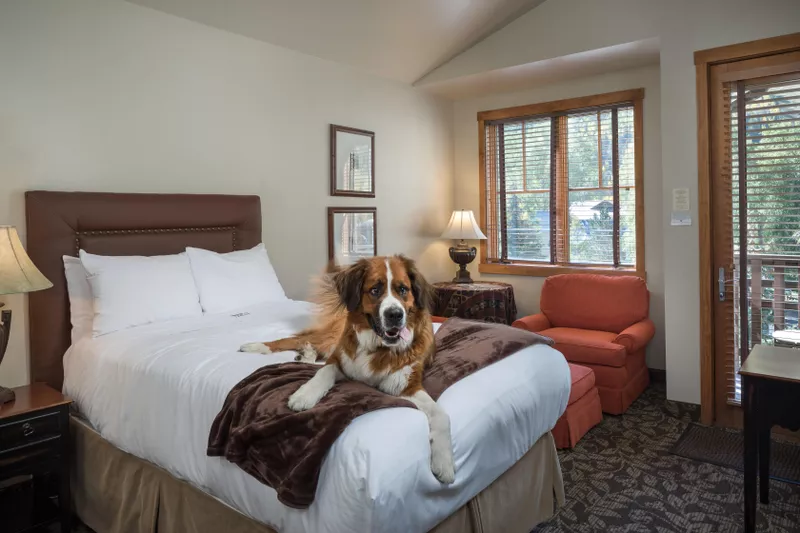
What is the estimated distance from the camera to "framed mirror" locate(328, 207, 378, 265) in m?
4.38

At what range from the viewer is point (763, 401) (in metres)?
2.06

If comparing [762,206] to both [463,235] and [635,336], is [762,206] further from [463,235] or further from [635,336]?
[463,235]

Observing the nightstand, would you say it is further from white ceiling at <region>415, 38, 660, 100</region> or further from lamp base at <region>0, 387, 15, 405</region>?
white ceiling at <region>415, 38, 660, 100</region>

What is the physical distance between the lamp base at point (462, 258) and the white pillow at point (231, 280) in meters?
2.26

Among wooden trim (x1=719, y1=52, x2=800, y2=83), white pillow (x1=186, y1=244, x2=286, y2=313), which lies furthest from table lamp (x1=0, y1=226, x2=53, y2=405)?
wooden trim (x1=719, y1=52, x2=800, y2=83)

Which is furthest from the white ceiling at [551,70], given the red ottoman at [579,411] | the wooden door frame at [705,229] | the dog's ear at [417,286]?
Result: the dog's ear at [417,286]

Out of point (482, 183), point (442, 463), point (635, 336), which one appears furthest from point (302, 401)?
point (482, 183)

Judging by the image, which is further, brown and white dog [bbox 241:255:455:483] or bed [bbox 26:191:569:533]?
brown and white dog [bbox 241:255:455:483]

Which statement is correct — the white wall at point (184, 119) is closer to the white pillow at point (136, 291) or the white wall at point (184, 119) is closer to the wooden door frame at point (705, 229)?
the white pillow at point (136, 291)

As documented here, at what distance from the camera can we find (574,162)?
495 cm

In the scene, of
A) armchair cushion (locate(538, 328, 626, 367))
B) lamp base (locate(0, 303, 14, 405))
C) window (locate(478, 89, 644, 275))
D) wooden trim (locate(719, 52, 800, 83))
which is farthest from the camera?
window (locate(478, 89, 644, 275))

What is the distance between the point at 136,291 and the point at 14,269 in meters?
0.53

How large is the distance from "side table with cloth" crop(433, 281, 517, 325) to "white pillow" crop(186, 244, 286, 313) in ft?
5.64

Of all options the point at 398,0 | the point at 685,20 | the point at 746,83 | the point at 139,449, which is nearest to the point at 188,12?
the point at 398,0
